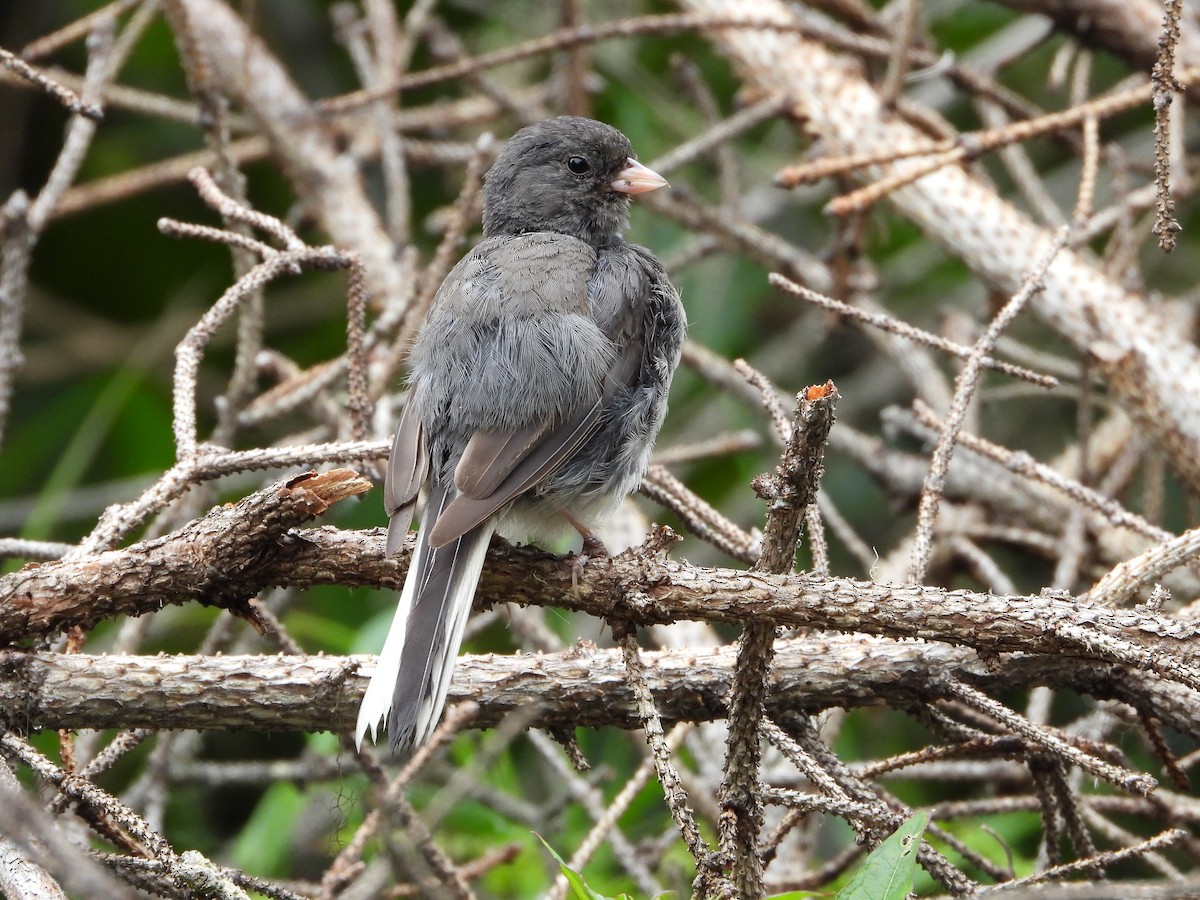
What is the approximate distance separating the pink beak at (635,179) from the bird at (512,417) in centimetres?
30

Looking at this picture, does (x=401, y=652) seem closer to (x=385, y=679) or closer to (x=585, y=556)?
(x=385, y=679)

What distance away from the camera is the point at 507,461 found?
2740 millimetres

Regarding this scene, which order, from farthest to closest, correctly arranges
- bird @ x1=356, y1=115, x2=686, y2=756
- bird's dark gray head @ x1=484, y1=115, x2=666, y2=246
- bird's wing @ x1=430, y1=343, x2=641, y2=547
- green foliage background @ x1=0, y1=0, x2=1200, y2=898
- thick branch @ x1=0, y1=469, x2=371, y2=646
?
green foliage background @ x1=0, y1=0, x2=1200, y2=898
bird's dark gray head @ x1=484, y1=115, x2=666, y2=246
bird's wing @ x1=430, y1=343, x2=641, y2=547
bird @ x1=356, y1=115, x2=686, y2=756
thick branch @ x1=0, y1=469, x2=371, y2=646

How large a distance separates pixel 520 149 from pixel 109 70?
1.19 meters

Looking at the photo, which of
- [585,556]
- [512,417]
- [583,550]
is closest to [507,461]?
[512,417]

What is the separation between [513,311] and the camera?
302 centimetres

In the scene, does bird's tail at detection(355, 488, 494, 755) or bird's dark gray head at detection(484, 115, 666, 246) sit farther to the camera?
bird's dark gray head at detection(484, 115, 666, 246)

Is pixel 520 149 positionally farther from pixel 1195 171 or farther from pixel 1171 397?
pixel 1195 171

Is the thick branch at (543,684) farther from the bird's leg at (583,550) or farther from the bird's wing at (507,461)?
the bird's wing at (507,461)

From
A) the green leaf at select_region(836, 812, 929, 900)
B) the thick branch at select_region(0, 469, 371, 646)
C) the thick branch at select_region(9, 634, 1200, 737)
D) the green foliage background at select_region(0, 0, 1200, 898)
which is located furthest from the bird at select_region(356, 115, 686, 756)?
the green foliage background at select_region(0, 0, 1200, 898)

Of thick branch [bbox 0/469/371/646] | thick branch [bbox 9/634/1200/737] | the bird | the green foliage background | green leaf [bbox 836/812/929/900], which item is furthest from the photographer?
the green foliage background

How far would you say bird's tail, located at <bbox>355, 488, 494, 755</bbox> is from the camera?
7.27ft

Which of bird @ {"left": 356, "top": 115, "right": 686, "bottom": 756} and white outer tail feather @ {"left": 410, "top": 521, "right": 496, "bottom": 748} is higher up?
bird @ {"left": 356, "top": 115, "right": 686, "bottom": 756}

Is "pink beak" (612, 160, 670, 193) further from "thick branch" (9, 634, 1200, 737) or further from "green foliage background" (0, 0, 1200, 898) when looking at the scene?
"thick branch" (9, 634, 1200, 737)
